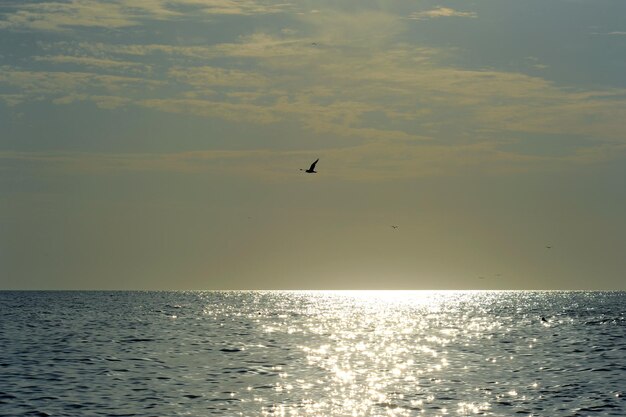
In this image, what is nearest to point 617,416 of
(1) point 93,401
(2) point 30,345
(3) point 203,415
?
(3) point 203,415

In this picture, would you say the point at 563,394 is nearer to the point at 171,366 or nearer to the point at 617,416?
the point at 617,416

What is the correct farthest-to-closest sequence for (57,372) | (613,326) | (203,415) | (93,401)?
(613,326) → (57,372) → (93,401) → (203,415)

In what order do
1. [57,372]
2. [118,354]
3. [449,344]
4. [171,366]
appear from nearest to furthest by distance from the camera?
[57,372] < [171,366] < [118,354] < [449,344]

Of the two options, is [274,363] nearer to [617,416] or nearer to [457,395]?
[457,395]

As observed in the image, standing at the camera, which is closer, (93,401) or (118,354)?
(93,401)

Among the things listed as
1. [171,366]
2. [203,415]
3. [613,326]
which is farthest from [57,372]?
[613,326]

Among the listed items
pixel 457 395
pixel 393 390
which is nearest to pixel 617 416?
pixel 457 395

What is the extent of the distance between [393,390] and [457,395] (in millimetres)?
3227

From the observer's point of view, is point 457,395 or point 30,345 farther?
point 30,345

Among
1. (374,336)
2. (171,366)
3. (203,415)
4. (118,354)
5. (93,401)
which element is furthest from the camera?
(374,336)

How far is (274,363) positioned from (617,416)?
21808 mm

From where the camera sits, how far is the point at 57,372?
4612 cm

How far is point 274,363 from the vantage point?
52.2 meters

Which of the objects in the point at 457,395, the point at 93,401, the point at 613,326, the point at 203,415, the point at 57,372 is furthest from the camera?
the point at 613,326
